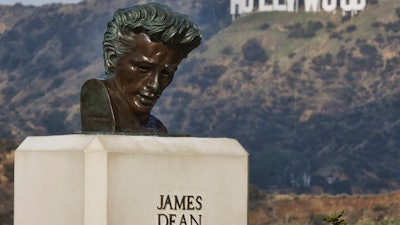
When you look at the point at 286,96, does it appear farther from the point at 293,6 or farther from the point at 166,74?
the point at 166,74

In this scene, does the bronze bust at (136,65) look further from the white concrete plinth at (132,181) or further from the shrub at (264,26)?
the shrub at (264,26)

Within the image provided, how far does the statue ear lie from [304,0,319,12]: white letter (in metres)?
136

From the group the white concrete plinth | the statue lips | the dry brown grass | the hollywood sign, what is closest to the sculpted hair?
the statue lips

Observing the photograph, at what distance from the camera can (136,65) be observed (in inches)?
375

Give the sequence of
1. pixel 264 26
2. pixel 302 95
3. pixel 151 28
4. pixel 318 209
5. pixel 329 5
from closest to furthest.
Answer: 1. pixel 151 28
2. pixel 318 209
3. pixel 302 95
4. pixel 264 26
5. pixel 329 5

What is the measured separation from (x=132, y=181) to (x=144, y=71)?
0.97m

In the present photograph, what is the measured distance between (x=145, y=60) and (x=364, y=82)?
12494cm

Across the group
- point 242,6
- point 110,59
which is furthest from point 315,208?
point 242,6

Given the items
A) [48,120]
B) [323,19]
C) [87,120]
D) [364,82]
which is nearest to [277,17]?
[323,19]

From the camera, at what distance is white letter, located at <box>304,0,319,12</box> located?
146m

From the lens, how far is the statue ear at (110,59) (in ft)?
31.6

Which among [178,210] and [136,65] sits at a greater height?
[136,65]

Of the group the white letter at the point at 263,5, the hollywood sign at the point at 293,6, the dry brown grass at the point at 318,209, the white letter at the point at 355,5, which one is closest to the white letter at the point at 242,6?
the hollywood sign at the point at 293,6

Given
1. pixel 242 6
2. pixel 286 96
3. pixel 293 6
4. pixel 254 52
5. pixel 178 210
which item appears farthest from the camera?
pixel 242 6
